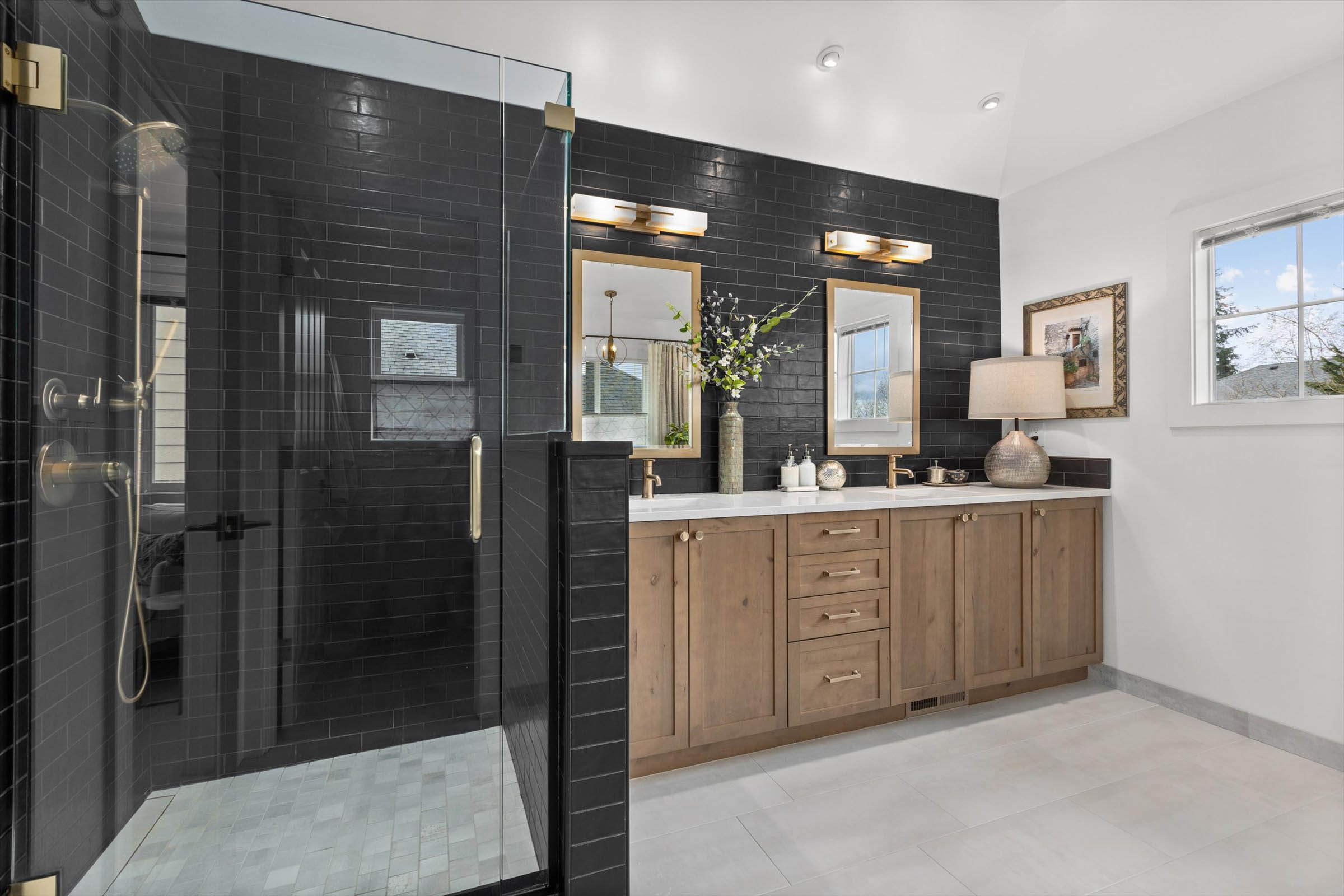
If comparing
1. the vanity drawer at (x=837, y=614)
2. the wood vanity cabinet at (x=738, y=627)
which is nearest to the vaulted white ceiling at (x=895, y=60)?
the wood vanity cabinet at (x=738, y=627)

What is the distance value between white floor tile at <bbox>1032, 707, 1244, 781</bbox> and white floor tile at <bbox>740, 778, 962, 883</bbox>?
0.74 meters

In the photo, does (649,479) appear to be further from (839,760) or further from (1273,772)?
(1273,772)

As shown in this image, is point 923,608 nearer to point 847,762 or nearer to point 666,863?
point 847,762

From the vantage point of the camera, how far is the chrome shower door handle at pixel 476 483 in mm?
1500

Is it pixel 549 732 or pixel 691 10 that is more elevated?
pixel 691 10

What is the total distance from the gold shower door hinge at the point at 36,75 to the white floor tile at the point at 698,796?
7.52ft

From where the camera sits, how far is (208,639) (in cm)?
131

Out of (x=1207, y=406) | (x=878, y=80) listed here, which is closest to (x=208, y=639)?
(x=878, y=80)

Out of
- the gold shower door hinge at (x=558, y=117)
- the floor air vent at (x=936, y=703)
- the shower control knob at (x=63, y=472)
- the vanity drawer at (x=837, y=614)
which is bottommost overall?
the floor air vent at (x=936, y=703)

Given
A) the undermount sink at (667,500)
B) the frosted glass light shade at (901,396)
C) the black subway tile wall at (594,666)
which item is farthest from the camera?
the frosted glass light shade at (901,396)

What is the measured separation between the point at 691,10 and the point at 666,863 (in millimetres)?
2990

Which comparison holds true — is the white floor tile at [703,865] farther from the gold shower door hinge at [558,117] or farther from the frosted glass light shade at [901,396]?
the frosted glass light shade at [901,396]

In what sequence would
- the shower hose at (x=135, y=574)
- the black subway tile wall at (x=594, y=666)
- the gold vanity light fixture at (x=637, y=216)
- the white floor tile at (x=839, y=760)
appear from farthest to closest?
the gold vanity light fixture at (x=637, y=216), the white floor tile at (x=839, y=760), the black subway tile wall at (x=594, y=666), the shower hose at (x=135, y=574)

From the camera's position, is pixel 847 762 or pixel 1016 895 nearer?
pixel 1016 895
